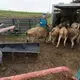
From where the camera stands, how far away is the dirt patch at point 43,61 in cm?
904

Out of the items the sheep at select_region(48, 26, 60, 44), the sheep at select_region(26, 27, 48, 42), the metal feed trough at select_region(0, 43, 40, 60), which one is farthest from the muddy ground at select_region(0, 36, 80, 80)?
the sheep at select_region(26, 27, 48, 42)

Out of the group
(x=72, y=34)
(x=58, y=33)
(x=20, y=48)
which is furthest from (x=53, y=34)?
(x=20, y=48)

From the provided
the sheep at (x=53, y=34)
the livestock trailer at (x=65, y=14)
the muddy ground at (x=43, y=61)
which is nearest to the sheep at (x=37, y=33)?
the sheep at (x=53, y=34)

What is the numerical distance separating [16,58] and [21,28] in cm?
804

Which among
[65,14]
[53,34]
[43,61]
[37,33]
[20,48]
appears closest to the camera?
[43,61]

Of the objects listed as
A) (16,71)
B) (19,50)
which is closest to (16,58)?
(19,50)

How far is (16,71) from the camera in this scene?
877 centimetres

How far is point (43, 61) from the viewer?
10086mm

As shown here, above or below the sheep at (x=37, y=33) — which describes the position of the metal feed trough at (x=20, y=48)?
below

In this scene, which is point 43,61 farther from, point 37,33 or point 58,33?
point 37,33

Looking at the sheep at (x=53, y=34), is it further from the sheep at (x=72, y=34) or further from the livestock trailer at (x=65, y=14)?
the livestock trailer at (x=65, y=14)

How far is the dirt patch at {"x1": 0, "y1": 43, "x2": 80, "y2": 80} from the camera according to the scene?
9037mm

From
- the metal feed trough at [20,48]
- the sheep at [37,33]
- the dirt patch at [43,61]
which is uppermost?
the sheep at [37,33]

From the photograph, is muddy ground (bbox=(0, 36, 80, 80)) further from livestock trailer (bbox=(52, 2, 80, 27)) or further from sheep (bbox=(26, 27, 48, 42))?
livestock trailer (bbox=(52, 2, 80, 27))
